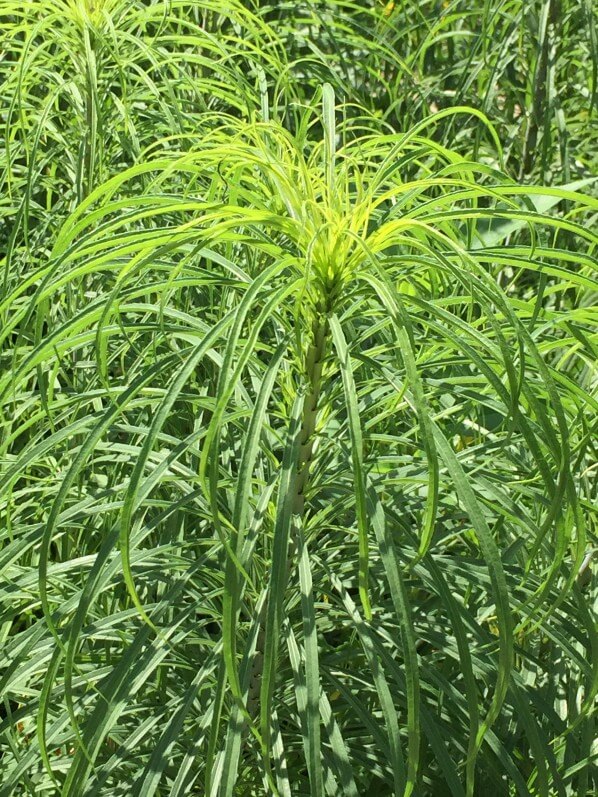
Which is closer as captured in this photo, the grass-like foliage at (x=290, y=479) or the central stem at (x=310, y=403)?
the grass-like foliage at (x=290, y=479)

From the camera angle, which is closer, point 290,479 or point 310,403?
point 290,479

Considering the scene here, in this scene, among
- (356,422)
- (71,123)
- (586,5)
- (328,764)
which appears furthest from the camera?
(586,5)

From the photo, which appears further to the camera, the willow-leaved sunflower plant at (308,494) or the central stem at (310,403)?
the central stem at (310,403)

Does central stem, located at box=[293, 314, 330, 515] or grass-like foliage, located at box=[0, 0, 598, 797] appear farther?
central stem, located at box=[293, 314, 330, 515]

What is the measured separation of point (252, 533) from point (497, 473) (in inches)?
11.1

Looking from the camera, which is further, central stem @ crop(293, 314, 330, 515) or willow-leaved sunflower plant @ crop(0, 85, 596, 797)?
central stem @ crop(293, 314, 330, 515)

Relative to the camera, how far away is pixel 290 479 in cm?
74

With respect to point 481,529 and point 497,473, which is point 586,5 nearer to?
point 497,473

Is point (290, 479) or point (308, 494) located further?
point (308, 494)

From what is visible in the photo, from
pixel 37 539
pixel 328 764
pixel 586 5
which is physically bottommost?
pixel 328 764

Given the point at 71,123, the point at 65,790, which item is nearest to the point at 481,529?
the point at 65,790

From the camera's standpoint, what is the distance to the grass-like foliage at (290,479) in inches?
28.2

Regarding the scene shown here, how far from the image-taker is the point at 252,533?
2.72 ft

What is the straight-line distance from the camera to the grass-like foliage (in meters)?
0.72
